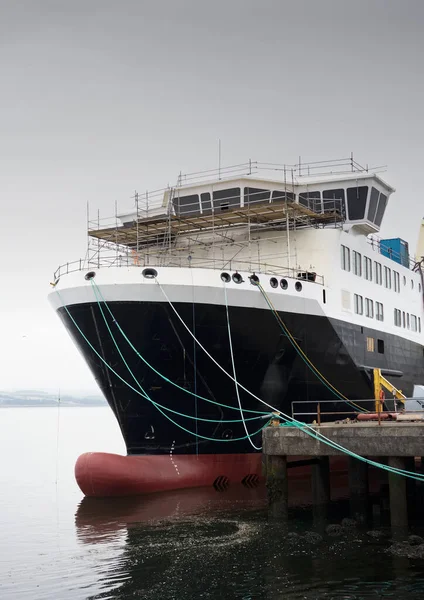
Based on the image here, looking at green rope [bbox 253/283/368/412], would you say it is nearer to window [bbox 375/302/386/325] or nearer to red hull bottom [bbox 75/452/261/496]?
red hull bottom [bbox 75/452/261/496]

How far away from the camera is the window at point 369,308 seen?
2925 centimetres

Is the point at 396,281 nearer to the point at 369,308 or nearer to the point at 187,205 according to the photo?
the point at 369,308

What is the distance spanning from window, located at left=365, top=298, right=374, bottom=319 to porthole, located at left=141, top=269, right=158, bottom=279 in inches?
406

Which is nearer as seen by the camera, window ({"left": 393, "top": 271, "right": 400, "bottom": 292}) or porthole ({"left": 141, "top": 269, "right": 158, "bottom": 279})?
porthole ({"left": 141, "top": 269, "right": 158, "bottom": 279})

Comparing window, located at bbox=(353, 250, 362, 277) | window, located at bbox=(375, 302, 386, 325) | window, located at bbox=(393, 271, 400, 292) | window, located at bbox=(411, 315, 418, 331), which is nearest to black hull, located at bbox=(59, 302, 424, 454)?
window, located at bbox=(353, 250, 362, 277)

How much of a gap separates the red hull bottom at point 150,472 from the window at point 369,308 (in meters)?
8.76

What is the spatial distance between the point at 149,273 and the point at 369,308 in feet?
35.6

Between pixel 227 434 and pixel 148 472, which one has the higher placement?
pixel 227 434

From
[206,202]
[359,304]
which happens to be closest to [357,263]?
[359,304]

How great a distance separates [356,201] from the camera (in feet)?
96.3

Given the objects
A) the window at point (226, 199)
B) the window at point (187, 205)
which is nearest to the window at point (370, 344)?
the window at point (226, 199)

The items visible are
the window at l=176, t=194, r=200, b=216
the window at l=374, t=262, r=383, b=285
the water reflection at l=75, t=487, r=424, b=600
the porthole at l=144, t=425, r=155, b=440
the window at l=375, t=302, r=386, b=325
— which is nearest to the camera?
the water reflection at l=75, t=487, r=424, b=600

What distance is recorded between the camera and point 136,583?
14.4 meters

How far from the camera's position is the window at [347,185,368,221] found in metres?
29.2
